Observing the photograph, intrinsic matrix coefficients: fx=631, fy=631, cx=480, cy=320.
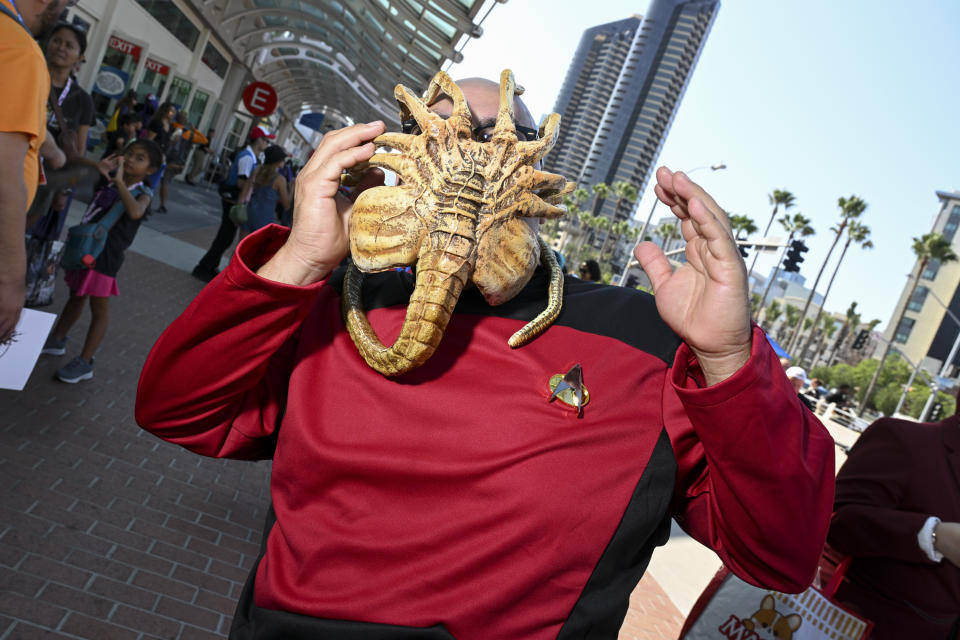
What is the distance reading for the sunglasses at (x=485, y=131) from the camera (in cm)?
151

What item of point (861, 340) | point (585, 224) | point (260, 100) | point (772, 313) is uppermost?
point (585, 224)

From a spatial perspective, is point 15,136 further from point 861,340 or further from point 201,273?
point 861,340

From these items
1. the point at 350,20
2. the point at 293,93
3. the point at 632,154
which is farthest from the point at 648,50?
the point at 350,20

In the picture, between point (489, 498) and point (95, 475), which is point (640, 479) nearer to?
point (489, 498)

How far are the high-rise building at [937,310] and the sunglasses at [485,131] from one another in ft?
272

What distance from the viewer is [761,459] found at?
1.19 meters

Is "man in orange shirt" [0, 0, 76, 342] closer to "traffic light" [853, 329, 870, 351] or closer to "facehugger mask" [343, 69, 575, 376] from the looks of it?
"facehugger mask" [343, 69, 575, 376]

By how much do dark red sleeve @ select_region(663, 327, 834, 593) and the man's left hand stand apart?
0.17ft

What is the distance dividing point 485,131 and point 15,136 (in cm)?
149

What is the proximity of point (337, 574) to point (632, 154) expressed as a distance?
5939 inches

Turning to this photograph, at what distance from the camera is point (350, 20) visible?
14867 millimetres

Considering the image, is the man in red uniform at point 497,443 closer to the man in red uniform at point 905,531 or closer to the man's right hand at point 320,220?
the man's right hand at point 320,220

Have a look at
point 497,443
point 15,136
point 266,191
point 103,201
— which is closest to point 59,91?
point 103,201

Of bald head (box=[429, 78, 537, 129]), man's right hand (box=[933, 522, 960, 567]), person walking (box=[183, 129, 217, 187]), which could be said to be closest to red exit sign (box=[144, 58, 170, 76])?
person walking (box=[183, 129, 217, 187])
